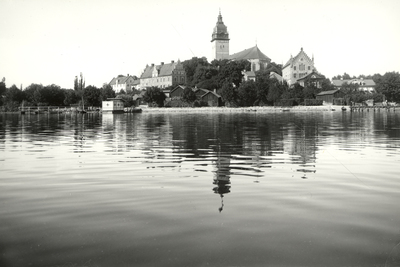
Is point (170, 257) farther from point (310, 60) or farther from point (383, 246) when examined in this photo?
point (310, 60)

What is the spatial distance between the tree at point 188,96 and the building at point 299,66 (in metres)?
41.9

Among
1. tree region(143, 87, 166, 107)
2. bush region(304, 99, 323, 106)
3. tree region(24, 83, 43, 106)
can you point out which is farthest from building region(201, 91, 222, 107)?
tree region(24, 83, 43, 106)

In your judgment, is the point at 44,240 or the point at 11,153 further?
the point at 11,153

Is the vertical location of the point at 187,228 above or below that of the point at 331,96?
below

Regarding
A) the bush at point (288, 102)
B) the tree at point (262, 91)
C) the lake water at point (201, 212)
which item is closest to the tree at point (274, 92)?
the bush at point (288, 102)

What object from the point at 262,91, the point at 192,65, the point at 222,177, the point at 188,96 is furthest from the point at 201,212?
the point at 192,65

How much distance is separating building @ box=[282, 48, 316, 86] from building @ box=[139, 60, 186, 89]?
44591mm

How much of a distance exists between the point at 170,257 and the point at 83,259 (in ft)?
3.87

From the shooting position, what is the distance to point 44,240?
665cm

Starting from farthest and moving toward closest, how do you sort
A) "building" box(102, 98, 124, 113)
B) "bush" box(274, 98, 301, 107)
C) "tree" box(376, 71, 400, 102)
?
"tree" box(376, 71, 400, 102)
"bush" box(274, 98, 301, 107)
"building" box(102, 98, 124, 113)

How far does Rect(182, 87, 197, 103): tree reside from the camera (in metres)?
125

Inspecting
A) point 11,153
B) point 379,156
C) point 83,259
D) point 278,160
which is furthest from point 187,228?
point 11,153

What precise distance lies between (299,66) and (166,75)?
189 feet

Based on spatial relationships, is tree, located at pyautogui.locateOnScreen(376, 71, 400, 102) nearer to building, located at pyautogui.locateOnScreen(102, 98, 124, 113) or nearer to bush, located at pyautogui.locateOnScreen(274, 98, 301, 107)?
bush, located at pyautogui.locateOnScreen(274, 98, 301, 107)
